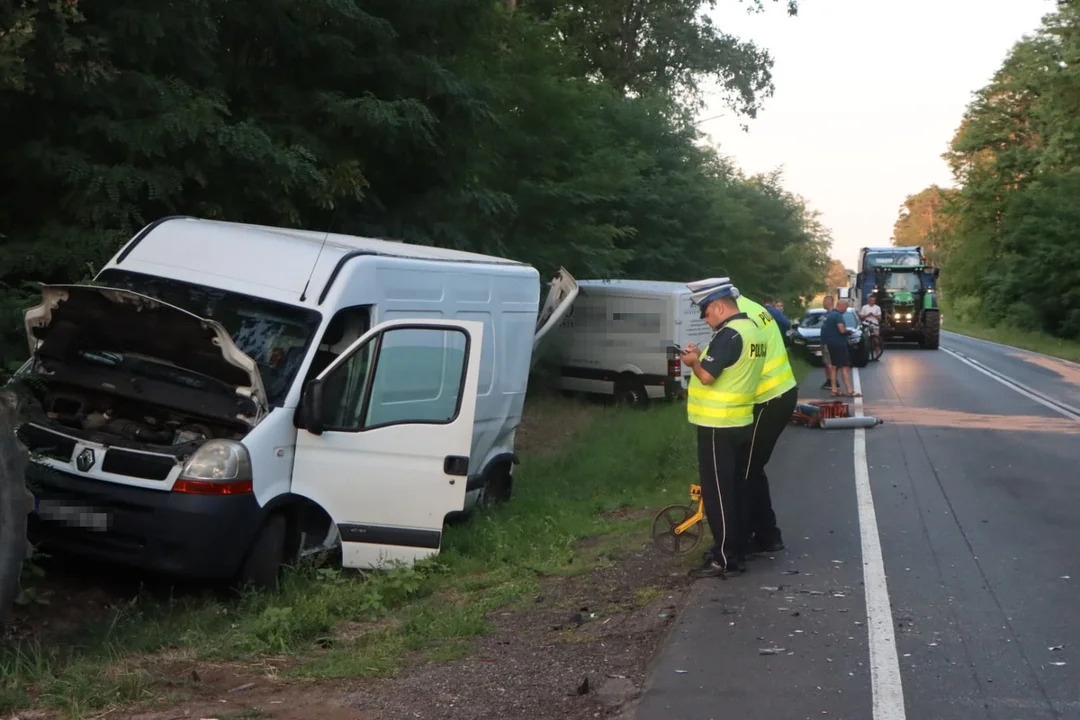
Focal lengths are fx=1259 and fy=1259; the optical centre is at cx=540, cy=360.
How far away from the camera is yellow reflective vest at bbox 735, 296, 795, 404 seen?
26.0 feet

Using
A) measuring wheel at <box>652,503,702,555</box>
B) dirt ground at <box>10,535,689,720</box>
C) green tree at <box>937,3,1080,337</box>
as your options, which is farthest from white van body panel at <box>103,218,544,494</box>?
green tree at <box>937,3,1080,337</box>

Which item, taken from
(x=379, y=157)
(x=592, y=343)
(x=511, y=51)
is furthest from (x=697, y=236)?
(x=379, y=157)

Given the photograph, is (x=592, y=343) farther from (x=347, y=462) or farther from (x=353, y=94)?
(x=347, y=462)

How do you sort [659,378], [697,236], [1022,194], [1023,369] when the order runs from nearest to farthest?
[659,378] < [697,236] < [1023,369] < [1022,194]

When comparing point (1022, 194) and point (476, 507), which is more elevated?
point (1022, 194)

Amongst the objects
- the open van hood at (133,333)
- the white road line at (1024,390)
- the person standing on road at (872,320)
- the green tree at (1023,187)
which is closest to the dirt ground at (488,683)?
the open van hood at (133,333)

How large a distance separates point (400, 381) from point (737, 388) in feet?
7.15

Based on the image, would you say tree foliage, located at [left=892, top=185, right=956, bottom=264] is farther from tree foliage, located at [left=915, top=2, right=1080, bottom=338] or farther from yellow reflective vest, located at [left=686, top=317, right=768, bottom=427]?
yellow reflective vest, located at [left=686, top=317, right=768, bottom=427]

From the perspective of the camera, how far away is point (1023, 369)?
32.7 meters

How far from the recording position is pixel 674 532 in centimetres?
825

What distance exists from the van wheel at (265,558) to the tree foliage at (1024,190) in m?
43.5

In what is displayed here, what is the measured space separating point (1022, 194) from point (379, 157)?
4840cm

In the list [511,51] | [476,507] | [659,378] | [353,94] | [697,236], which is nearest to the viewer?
[476,507]

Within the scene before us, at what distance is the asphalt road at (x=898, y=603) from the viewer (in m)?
5.46
